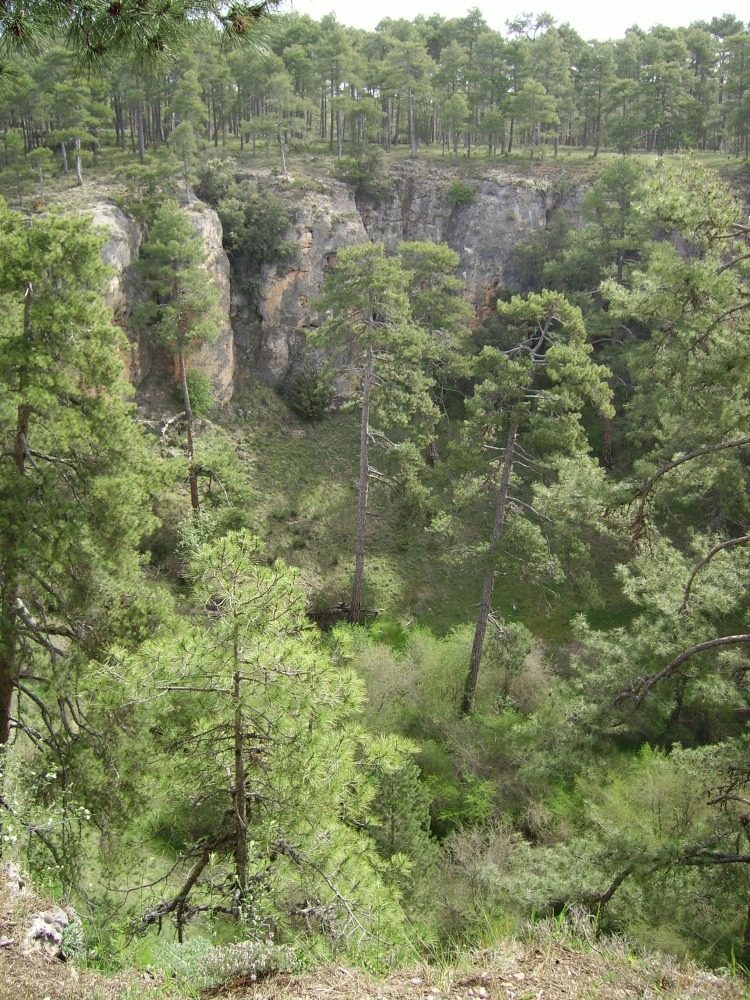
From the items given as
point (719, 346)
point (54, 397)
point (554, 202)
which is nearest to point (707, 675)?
point (719, 346)

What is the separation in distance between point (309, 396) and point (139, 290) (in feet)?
25.0

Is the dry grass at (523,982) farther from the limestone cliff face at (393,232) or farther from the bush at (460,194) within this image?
the bush at (460,194)

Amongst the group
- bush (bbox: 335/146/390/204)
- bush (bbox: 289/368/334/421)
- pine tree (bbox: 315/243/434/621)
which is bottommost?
bush (bbox: 289/368/334/421)

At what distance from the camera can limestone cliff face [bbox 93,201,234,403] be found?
21641 mm

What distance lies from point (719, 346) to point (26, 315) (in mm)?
7676

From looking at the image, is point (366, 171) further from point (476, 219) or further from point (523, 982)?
point (523, 982)

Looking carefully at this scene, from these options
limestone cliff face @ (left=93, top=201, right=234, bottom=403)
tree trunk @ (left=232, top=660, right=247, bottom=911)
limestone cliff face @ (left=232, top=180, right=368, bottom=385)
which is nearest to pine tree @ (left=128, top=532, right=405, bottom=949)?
tree trunk @ (left=232, top=660, right=247, bottom=911)

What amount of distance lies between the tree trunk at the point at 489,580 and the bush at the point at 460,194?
21018 mm

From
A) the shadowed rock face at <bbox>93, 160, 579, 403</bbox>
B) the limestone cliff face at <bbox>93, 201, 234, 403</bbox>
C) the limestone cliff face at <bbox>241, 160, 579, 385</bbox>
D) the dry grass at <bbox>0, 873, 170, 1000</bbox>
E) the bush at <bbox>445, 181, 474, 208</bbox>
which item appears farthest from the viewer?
the bush at <bbox>445, 181, 474, 208</bbox>

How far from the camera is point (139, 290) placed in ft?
73.7

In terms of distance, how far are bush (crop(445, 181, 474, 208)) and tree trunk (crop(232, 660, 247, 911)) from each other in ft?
103

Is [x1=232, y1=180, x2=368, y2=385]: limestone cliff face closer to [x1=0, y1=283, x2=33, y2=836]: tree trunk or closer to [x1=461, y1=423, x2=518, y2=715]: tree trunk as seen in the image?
[x1=461, y1=423, x2=518, y2=715]: tree trunk

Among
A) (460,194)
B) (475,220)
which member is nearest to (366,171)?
(460,194)

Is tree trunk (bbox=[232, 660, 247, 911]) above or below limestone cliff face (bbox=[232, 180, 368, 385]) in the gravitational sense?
below
